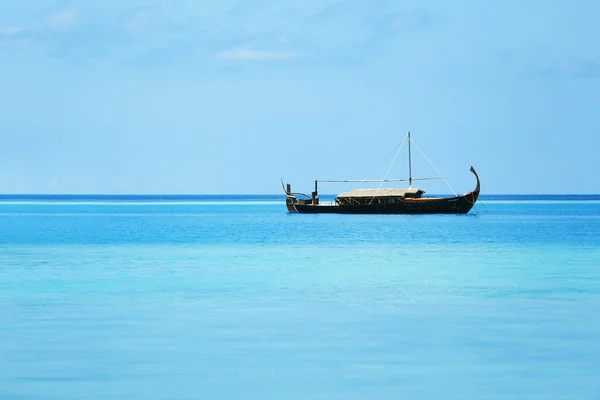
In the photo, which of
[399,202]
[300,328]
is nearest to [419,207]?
[399,202]

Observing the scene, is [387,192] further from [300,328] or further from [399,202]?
[300,328]

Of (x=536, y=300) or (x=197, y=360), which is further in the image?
(x=536, y=300)

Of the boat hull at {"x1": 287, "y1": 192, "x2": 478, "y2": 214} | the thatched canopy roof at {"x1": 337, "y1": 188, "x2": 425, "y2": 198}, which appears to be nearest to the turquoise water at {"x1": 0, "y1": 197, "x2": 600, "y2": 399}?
the boat hull at {"x1": 287, "y1": 192, "x2": 478, "y2": 214}

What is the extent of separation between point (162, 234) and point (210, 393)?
46.7 meters

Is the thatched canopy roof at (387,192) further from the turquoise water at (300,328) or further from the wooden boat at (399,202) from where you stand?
the turquoise water at (300,328)

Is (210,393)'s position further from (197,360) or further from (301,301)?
(301,301)

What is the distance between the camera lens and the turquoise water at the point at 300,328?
12.6m

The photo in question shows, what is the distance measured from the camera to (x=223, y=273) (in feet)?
97.0

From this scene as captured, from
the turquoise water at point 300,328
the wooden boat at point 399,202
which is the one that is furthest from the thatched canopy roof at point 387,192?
the turquoise water at point 300,328

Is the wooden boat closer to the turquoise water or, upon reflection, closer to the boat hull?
the boat hull

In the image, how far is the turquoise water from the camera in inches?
496

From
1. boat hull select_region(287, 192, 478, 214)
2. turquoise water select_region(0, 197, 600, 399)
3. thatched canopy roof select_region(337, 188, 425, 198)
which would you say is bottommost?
turquoise water select_region(0, 197, 600, 399)

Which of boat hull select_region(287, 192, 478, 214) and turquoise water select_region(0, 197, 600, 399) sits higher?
boat hull select_region(287, 192, 478, 214)

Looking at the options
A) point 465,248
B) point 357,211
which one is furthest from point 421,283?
point 357,211
